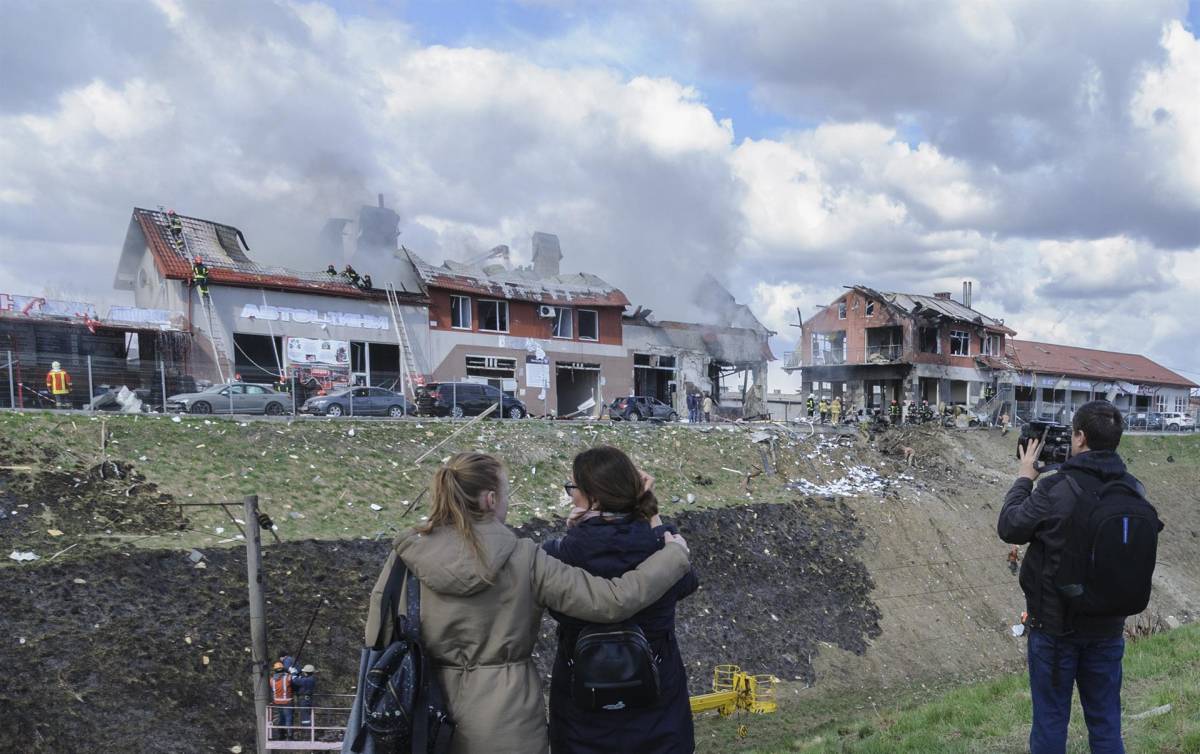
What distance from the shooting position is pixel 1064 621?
3.55 meters

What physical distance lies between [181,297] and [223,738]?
71.8 ft

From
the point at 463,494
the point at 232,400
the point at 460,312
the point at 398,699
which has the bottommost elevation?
the point at 398,699

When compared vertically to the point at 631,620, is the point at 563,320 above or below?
above

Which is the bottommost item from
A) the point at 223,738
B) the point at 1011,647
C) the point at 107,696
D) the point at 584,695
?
the point at 1011,647

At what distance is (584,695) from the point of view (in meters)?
2.81

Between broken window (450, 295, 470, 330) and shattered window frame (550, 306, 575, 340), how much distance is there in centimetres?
434

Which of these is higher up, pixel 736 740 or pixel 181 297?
pixel 181 297

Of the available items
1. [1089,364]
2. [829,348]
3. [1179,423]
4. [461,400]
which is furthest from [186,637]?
[1089,364]

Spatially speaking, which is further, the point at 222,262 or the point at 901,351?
the point at 901,351

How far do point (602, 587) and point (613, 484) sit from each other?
39 cm

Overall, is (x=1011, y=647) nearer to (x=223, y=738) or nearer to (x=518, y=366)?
(x=223, y=738)

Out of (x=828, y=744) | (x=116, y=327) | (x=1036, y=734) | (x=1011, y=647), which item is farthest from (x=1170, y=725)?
(x=116, y=327)

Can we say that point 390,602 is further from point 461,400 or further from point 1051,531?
point 461,400

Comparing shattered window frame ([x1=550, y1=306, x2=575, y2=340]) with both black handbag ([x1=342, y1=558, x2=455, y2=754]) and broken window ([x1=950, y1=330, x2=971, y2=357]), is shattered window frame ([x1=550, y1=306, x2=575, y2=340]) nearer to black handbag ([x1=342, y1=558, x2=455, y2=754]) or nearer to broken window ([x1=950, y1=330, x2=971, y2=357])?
broken window ([x1=950, y1=330, x2=971, y2=357])
